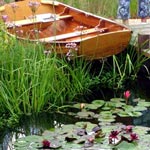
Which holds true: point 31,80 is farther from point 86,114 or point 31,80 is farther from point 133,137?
point 133,137

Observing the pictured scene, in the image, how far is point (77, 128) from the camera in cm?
577

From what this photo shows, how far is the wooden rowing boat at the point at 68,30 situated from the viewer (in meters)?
6.90

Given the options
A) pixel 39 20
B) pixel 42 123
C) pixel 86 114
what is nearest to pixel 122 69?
pixel 39 20

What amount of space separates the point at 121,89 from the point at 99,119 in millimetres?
1257

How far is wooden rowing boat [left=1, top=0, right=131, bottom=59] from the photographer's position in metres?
6.90

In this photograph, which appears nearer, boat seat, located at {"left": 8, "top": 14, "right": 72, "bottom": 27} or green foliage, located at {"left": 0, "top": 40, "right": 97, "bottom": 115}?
green foliage, located at {"left": 0, "top": 40, "right": 97, "bottom": 115}

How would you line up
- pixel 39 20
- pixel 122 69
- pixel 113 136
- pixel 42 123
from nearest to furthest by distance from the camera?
1. pixel 113 136
2. pixel 42 123
3. pixel 122 69
4. pixel 39 20

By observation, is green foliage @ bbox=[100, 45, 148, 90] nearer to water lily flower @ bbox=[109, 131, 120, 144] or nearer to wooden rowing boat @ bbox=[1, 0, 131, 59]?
wooden rowing boat @ bbox=[1, 0, 131, 59]

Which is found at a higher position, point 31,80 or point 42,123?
point 31,80

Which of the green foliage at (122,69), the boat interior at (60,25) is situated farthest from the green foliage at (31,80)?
the green foliage at (122,69)

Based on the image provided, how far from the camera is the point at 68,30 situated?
8367 mm

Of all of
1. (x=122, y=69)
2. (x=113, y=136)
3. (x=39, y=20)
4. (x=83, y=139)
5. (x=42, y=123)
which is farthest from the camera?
(x=39, y=20)

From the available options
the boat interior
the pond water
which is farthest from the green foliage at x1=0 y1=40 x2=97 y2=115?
the boat interior

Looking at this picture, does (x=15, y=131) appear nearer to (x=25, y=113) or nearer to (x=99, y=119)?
(x=25, y=113)
